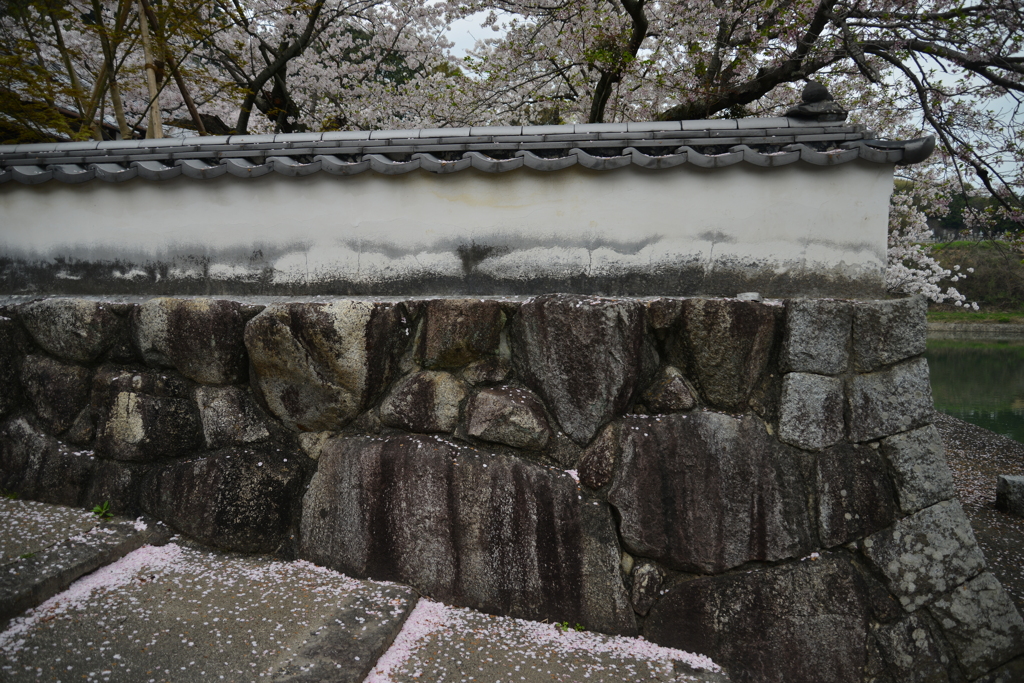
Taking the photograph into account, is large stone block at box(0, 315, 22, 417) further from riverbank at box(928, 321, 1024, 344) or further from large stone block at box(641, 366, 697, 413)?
riverbank at box(928, 321, 1024, 344)

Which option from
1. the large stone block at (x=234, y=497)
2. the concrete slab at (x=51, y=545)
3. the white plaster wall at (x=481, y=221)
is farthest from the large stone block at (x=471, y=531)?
the white plaster wall at (x=481, y=221)

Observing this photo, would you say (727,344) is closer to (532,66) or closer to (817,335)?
(817,335)

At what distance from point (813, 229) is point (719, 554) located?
1.82 meters

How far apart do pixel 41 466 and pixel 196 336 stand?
1.36 m

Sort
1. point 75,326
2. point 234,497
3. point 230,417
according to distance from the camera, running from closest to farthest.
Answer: point 234,497 → point 230,417 → point 75,326

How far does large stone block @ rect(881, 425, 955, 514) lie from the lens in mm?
2887

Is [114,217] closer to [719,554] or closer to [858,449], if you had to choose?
[719,554]

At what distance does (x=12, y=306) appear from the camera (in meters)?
3.52

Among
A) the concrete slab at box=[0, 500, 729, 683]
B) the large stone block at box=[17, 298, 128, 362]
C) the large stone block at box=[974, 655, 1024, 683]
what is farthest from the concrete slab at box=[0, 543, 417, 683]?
the large stone block at box=[974, 655, 1024, 683]

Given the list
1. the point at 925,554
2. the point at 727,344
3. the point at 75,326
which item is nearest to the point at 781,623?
the point at 925,554

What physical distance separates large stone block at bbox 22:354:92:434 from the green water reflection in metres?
12.9

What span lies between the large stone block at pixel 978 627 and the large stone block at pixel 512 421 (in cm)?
219

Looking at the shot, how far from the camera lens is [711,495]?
2840 millimetres

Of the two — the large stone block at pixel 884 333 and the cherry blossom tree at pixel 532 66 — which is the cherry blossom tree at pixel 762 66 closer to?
the cherry blossom tree at pixel 532 66
